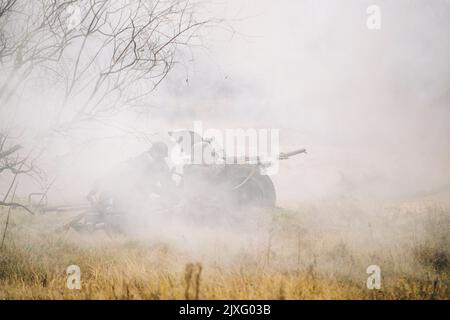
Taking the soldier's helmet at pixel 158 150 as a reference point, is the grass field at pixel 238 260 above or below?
below

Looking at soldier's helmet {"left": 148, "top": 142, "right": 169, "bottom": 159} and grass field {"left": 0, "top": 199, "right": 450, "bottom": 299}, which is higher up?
soldier's helmet {"left": 148, "top": 142, "right": 169, "bottom": 159}

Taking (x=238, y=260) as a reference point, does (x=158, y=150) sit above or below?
above

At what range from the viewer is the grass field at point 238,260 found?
2811 millimetres

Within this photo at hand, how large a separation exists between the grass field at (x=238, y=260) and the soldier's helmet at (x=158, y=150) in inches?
58.2

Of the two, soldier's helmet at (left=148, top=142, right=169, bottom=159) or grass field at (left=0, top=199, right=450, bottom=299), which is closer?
grass field at (left=0, top=199, right=450, bottom=299)

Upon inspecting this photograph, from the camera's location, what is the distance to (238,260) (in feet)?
13.1

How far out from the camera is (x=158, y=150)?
688 centimetres

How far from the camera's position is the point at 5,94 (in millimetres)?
3293

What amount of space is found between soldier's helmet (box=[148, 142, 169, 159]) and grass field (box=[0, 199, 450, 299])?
1.48 m

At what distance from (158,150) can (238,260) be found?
142 inches

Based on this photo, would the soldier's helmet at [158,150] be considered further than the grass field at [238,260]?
Yes

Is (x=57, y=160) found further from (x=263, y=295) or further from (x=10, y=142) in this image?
(x=263, y=295)

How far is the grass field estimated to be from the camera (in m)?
2.81

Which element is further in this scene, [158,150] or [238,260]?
[158,150]
